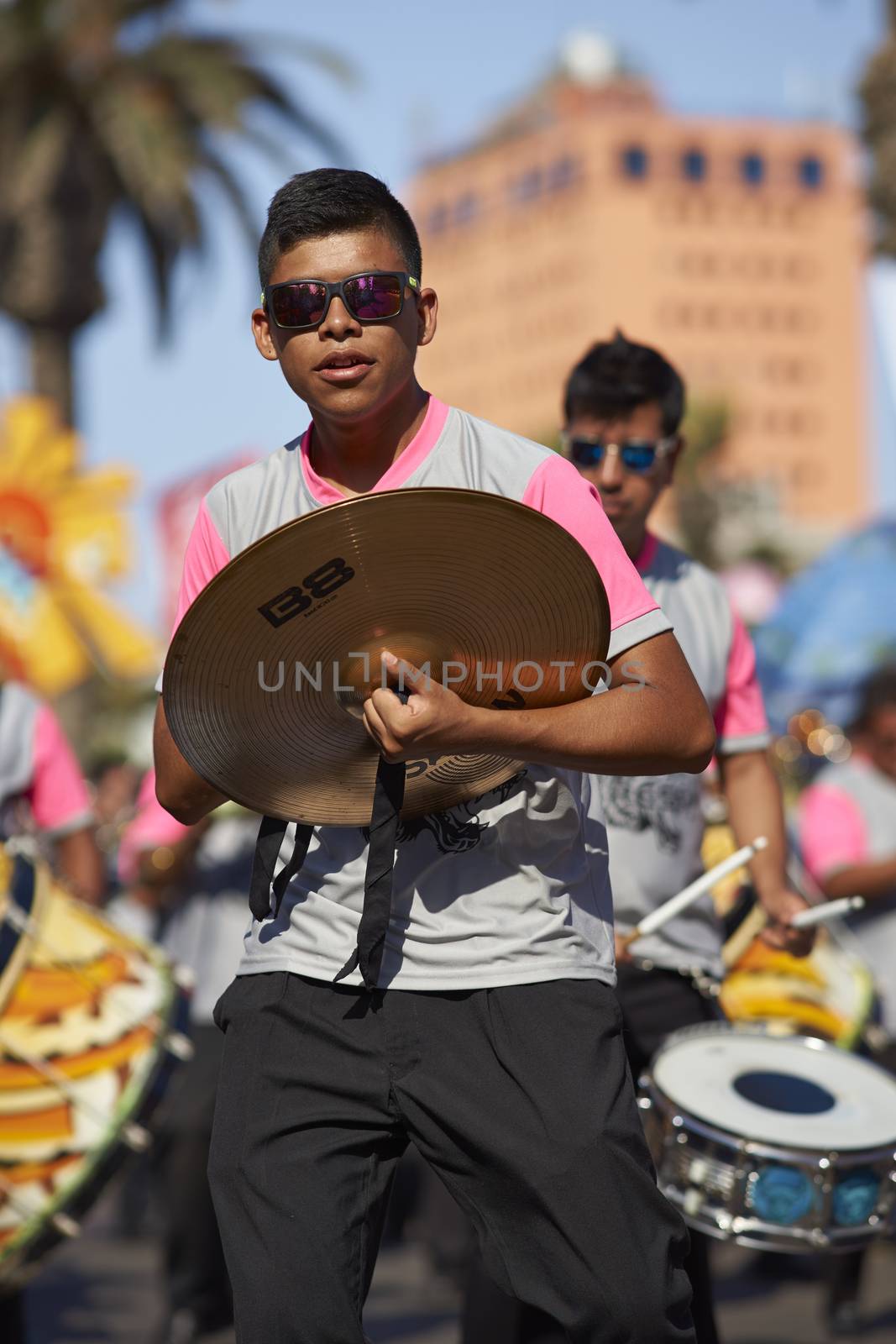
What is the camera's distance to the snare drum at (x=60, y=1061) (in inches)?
190

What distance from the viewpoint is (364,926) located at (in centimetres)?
288

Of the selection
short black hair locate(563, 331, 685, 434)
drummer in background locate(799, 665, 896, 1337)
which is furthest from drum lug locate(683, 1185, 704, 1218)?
drummer in background locate(799, 665, 896, 1337)

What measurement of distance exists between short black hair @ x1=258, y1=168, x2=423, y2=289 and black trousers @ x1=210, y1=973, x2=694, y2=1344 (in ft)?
3.36

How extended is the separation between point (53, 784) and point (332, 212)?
3.09m

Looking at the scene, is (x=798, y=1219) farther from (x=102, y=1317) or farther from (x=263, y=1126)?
(x=102, y=1317)

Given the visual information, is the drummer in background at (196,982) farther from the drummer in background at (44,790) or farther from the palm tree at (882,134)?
the palm tree at (882,134)

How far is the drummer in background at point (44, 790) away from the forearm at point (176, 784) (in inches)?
97.7

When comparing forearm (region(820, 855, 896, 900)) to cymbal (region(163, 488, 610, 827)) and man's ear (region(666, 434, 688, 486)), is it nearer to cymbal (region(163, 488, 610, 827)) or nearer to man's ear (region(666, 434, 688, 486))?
man's ear (region(666, 434, 688, 486))

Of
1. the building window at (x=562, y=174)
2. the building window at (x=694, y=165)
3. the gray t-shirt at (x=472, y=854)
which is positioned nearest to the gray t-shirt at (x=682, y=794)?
the gray t-shirt at (x=472, y=854)

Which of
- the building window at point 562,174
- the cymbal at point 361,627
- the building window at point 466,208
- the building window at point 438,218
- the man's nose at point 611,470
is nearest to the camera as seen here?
the cymbal at point 361,627

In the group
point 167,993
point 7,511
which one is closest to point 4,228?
point 7,511

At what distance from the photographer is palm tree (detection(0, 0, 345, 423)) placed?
18.0m

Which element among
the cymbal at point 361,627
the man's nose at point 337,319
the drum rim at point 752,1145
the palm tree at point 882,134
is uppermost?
the palm tree at point 882,134

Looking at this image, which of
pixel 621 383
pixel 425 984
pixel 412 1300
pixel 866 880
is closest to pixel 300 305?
pixel 425 984
